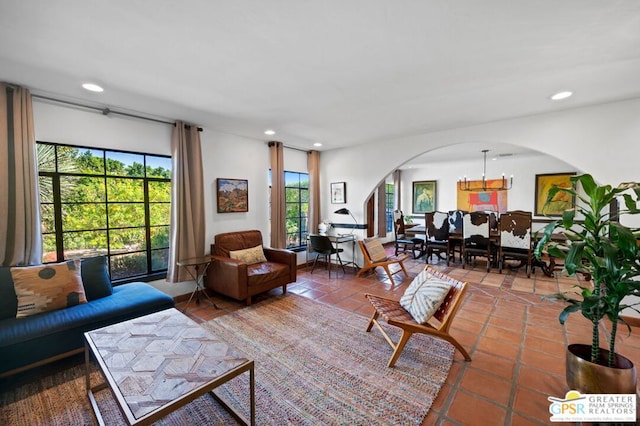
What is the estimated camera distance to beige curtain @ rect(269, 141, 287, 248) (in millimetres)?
4832

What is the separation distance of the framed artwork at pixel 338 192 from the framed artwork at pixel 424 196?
13.8ft

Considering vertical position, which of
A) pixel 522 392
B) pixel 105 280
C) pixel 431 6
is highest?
pixel 431 6

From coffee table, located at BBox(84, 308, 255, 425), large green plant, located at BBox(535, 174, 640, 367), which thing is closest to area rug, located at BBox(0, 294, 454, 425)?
coffee table, located at BBox(84, 308, 255, 425)

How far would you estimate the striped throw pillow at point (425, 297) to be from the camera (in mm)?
2359

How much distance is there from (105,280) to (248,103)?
2478mm

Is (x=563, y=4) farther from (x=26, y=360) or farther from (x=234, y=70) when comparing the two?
(x=26, y=360)

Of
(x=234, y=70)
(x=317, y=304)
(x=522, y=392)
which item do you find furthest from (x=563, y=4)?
(x=317, y=304)

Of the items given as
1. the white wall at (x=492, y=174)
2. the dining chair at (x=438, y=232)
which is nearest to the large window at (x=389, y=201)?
the white wall at (x=492, y=174)

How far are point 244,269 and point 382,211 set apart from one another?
5710 millimetres

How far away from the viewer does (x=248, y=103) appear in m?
3.03

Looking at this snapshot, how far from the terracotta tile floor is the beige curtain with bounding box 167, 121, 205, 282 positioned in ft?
2.44

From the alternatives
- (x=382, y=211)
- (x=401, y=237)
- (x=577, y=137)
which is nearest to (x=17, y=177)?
(x=577, y=137)

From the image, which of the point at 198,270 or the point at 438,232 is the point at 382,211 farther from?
the point at 198,270

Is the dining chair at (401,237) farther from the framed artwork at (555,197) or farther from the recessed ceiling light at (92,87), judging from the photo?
the recessed ceiling light at (92,87)
